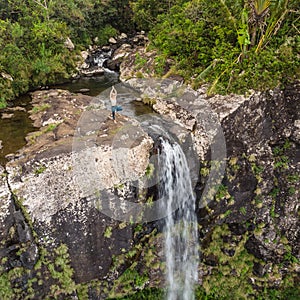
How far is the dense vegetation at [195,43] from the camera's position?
32.7 ft

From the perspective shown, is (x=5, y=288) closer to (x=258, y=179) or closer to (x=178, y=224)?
(x=178, y=224)

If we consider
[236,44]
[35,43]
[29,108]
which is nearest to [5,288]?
[29,108]

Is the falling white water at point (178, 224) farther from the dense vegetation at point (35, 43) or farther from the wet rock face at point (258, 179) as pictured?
the dense vegetation at point (35, 43)

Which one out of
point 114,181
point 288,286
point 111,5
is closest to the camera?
point 114,181

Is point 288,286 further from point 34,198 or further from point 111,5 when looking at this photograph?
point 111,5

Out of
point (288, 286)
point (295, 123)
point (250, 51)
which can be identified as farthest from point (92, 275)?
point (250, 51)

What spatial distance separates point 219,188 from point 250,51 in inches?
211

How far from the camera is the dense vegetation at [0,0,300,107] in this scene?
9.97 meters

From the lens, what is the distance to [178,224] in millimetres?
9711

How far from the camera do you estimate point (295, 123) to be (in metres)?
9.70

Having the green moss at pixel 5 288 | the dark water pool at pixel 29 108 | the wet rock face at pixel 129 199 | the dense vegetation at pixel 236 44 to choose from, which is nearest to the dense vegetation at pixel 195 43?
the dense vegetation at pixel 236 44

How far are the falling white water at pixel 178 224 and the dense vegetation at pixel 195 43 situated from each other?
11.3ft

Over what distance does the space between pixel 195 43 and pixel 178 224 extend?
8.12m

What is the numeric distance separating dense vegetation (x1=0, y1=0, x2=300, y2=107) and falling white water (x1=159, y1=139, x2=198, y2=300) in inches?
136
